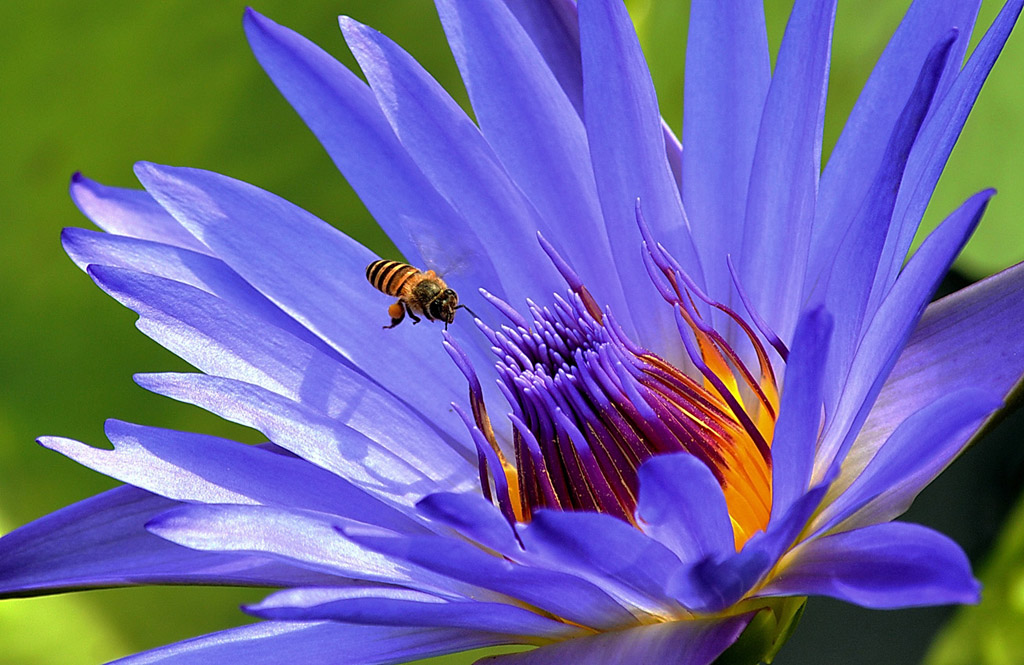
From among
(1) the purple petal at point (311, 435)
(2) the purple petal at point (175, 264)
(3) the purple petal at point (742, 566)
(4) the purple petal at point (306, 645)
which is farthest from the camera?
(2) the purple petal at point (175, 264)

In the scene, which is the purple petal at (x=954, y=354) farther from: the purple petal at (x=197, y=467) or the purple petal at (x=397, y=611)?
the purple petal at (x=197, y=467)

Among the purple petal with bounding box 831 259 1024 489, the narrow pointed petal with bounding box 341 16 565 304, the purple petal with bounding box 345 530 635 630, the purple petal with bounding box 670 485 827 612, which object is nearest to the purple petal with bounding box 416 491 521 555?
the purple petal with bounding box 345 530 635 630

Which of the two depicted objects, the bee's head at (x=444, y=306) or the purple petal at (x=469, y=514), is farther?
the bee's head at (x=444, y=306)

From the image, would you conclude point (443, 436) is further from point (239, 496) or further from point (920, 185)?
point (920, 185)

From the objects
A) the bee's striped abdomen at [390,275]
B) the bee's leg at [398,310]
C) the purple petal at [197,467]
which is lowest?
the purple petal at [197,467]

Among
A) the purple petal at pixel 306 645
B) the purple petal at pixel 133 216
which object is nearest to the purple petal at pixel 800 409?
the purple petal at pixel 306 645

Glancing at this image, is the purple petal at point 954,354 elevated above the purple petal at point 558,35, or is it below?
below
